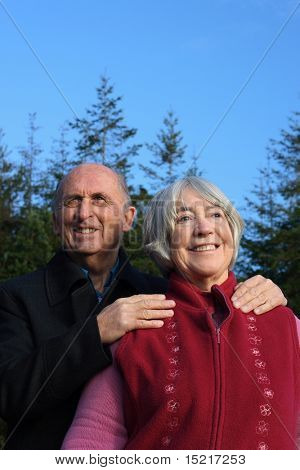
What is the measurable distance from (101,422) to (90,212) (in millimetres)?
1461

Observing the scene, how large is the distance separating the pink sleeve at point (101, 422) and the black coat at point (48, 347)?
12cm

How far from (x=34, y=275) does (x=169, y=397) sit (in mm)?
1284

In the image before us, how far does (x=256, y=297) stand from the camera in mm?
2461

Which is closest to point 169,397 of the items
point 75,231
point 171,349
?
point 171,349

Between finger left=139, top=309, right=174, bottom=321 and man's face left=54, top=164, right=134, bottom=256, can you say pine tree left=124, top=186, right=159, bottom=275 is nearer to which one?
man's face left=54, top=164, right=134, bottom=256

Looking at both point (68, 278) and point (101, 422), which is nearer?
point (101, 422)

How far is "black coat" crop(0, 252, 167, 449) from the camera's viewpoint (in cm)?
255

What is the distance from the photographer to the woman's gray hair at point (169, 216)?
262 centimetres

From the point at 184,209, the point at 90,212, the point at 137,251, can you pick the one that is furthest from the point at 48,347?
the point at 137,251

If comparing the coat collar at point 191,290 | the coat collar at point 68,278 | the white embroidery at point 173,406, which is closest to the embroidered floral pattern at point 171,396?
the white embroidery at point 173,406

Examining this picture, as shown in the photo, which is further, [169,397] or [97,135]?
[97,135]

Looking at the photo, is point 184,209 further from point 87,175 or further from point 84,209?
point 87,175
